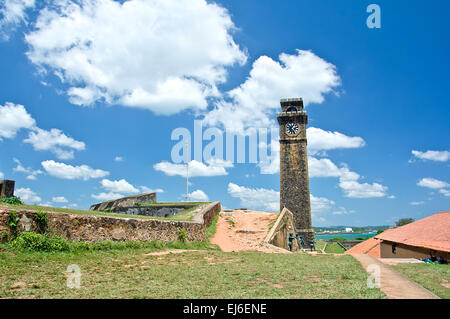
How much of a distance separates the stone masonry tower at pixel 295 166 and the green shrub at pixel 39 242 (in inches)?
937

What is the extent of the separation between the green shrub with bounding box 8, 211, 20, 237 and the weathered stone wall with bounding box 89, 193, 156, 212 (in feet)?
46.3

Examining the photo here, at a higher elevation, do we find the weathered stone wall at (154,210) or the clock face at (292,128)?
the clock face at (292,128)

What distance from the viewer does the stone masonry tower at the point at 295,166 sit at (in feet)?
94.7

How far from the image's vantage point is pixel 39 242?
7.43m

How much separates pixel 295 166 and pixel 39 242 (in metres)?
25.4

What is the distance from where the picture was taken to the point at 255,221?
1995 centimetres

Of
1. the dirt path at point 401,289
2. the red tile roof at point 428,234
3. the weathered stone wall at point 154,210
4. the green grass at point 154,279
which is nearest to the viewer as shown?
the dirt path at point 401,289

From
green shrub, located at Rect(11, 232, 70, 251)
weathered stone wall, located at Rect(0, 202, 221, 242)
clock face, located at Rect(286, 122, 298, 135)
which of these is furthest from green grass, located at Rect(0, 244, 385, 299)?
clock face, located at Rect(286, 122, 298, 135)

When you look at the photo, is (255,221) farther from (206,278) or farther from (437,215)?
(206,278)

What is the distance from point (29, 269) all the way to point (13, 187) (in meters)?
5.01

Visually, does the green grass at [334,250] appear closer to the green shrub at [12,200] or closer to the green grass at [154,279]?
the green grass at [154,279]

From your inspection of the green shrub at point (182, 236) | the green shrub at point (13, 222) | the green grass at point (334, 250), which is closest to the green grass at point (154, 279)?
the green shrub at point (13, 222)

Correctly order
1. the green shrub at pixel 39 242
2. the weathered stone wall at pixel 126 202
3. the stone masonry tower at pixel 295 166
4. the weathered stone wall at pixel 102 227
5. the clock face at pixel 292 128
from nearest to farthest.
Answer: the green shrub at pixel 39 242 → the weathered stone wall at pixel 102 227 → the weathered stone wall at pixel 126 202 → the stone masonry tower at pixel 295 166 → the clock face at pixel 292 128
